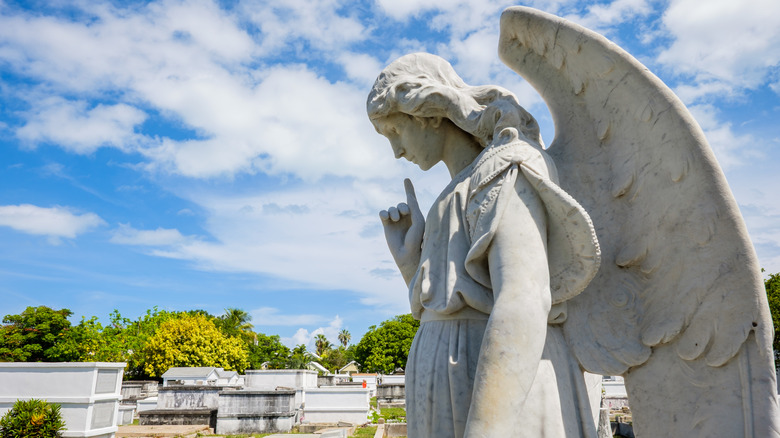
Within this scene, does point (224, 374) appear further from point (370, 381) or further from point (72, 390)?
point (72, 390)

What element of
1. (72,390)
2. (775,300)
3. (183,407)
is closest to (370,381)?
(183,407)

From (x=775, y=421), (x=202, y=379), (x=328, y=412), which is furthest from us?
(x=202, y=379)

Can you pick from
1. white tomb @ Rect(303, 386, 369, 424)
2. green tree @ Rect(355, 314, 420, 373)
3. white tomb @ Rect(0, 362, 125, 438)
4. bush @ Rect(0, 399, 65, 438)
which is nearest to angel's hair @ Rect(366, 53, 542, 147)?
white tomb @ Rect(0, 362, 125, 438)

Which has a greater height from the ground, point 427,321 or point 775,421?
point 427,321

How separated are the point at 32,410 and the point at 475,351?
1196 cm

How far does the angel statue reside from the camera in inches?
69.9

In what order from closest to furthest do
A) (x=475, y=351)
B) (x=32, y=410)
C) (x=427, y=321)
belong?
(x=475, y=351)
(x=427, y=321)
(x=32, y=410)

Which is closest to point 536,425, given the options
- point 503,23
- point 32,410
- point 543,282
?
point 543,282

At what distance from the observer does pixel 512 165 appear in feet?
6.59

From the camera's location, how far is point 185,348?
39438 mm

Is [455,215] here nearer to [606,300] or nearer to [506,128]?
[506,128]

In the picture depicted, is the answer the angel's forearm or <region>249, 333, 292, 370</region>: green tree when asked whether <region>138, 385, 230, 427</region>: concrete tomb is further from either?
<region>249, 333, 292, 370</region>: green tree

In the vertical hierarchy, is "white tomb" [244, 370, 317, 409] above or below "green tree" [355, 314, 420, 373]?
below

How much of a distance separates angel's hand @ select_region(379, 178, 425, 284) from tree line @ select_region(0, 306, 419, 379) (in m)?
33.1
